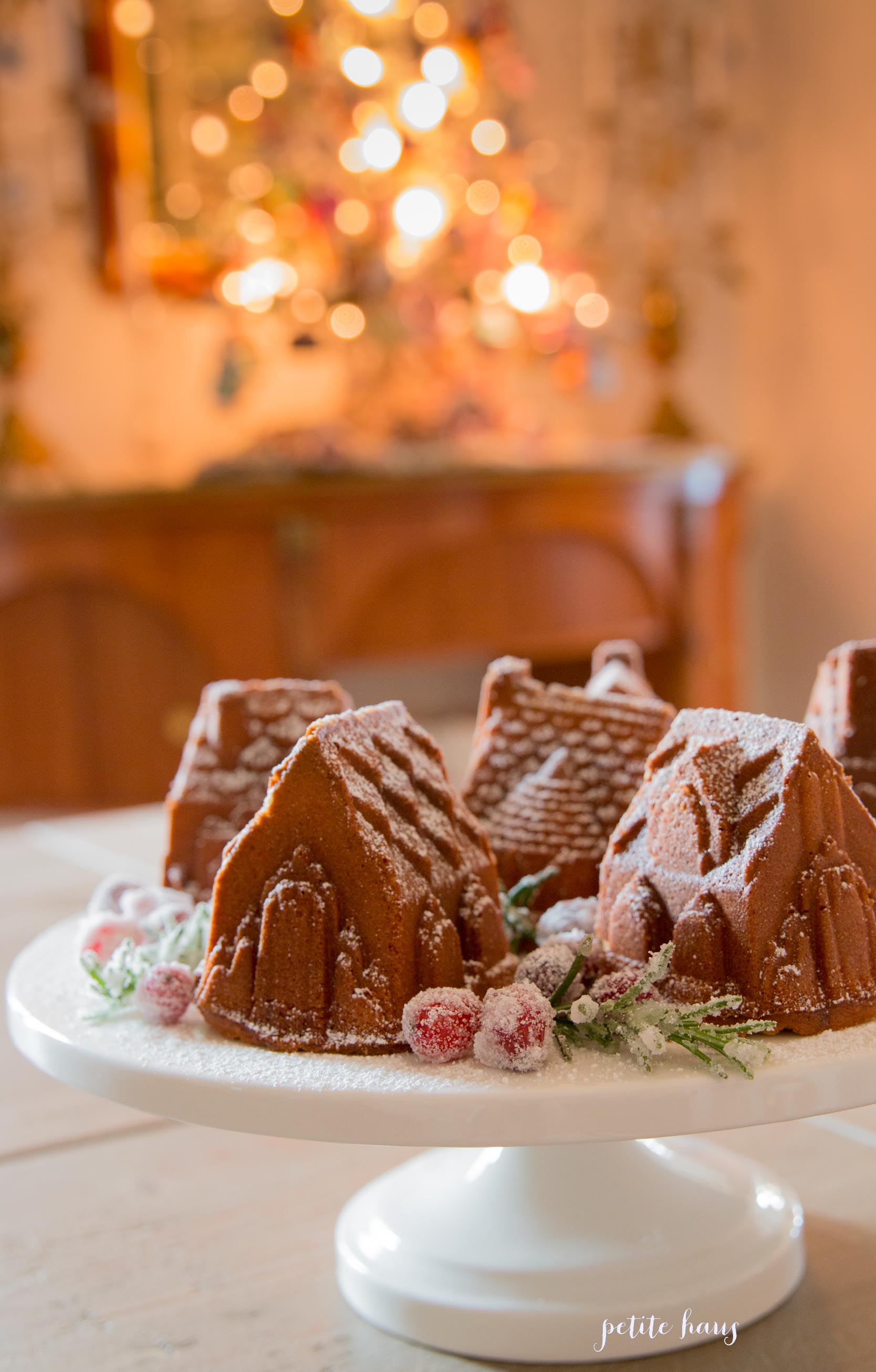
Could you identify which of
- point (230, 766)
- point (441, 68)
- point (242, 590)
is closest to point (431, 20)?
point (441, 68)

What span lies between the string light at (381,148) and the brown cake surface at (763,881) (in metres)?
3.24

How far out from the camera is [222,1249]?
2.74ft

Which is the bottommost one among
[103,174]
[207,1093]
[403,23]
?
[207,1093]

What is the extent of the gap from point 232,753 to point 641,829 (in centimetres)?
31

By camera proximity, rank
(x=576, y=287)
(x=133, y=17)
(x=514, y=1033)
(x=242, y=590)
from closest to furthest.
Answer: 1. (x=514, y=1033)
2. (x=242, y=590)
3. (x=133, y=17)
4. (x=576, y=287)

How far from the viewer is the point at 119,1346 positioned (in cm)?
73

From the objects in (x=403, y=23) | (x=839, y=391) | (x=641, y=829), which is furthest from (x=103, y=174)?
(x=641, y=829)

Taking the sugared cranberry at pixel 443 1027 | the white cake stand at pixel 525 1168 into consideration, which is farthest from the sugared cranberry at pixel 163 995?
the sugared cranberry at pixel 443 1027

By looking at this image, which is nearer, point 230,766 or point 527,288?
point 230,766

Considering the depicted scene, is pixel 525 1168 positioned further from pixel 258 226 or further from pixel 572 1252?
pixel 258 226

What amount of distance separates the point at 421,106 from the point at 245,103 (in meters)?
0.46

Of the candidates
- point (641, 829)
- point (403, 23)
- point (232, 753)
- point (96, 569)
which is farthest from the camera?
point (403, 23)

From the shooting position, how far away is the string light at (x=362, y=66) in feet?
12.2

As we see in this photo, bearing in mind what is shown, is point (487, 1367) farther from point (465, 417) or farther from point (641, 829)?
point (465, 417)
